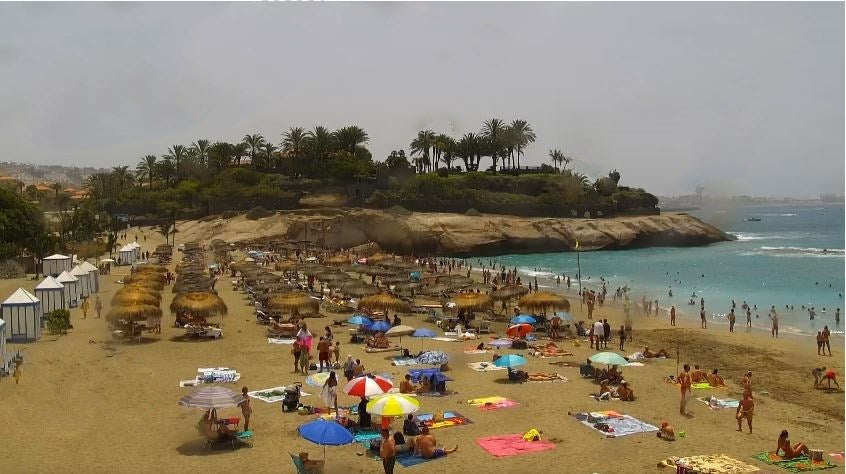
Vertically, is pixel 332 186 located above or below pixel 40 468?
above

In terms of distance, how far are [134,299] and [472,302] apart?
1190 cm

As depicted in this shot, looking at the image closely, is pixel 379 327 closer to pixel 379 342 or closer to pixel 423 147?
pixel 379 342

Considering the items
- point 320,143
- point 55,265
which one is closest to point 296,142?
point 320,143

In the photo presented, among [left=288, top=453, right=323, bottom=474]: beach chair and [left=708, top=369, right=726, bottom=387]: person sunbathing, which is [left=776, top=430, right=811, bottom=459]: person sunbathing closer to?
[left=708, top=369, right=726, bottom=387]: person sunbathing

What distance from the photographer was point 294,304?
23969 mm

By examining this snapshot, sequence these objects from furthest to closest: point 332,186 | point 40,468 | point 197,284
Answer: point 332,186 → point 197,284 → point 40,468

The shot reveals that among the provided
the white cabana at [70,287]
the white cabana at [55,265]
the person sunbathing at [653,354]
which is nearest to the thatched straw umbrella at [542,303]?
the person sunbathing at [653,354]

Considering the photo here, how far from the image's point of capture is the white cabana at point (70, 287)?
2777 cm

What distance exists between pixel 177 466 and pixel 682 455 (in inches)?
333

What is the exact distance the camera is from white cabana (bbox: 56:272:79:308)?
2777cm

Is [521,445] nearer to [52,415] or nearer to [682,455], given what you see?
[682,455]

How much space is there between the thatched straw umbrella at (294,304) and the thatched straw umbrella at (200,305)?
6.26 ft

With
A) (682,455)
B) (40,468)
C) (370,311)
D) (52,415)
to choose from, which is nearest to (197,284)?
(370,311)

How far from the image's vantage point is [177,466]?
10.9 m
